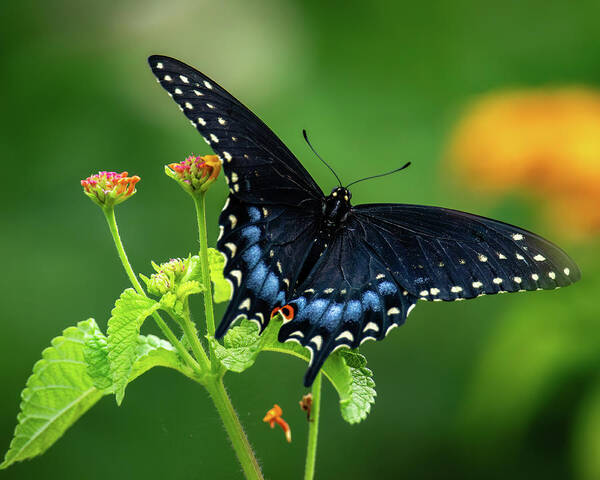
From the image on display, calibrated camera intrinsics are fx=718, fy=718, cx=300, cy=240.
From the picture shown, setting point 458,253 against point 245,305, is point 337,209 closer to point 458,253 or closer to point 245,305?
point 458,253

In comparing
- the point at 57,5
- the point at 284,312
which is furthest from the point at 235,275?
the point at 57,5

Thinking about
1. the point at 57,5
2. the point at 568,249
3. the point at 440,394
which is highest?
the point at 57,5

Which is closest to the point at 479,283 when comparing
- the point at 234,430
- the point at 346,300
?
the point at 346,300

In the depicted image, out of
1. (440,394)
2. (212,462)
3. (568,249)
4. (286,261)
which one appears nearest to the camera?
(286,261)

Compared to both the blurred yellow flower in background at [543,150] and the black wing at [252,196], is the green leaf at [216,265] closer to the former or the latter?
the black wing at [252,196]

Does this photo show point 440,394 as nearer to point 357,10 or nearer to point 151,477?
point 151,477

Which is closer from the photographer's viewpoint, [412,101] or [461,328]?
[461,328]

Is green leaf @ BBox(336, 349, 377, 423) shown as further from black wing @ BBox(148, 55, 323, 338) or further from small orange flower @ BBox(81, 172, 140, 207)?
small orange flower @ BBox(81, 172, 140, 207)
